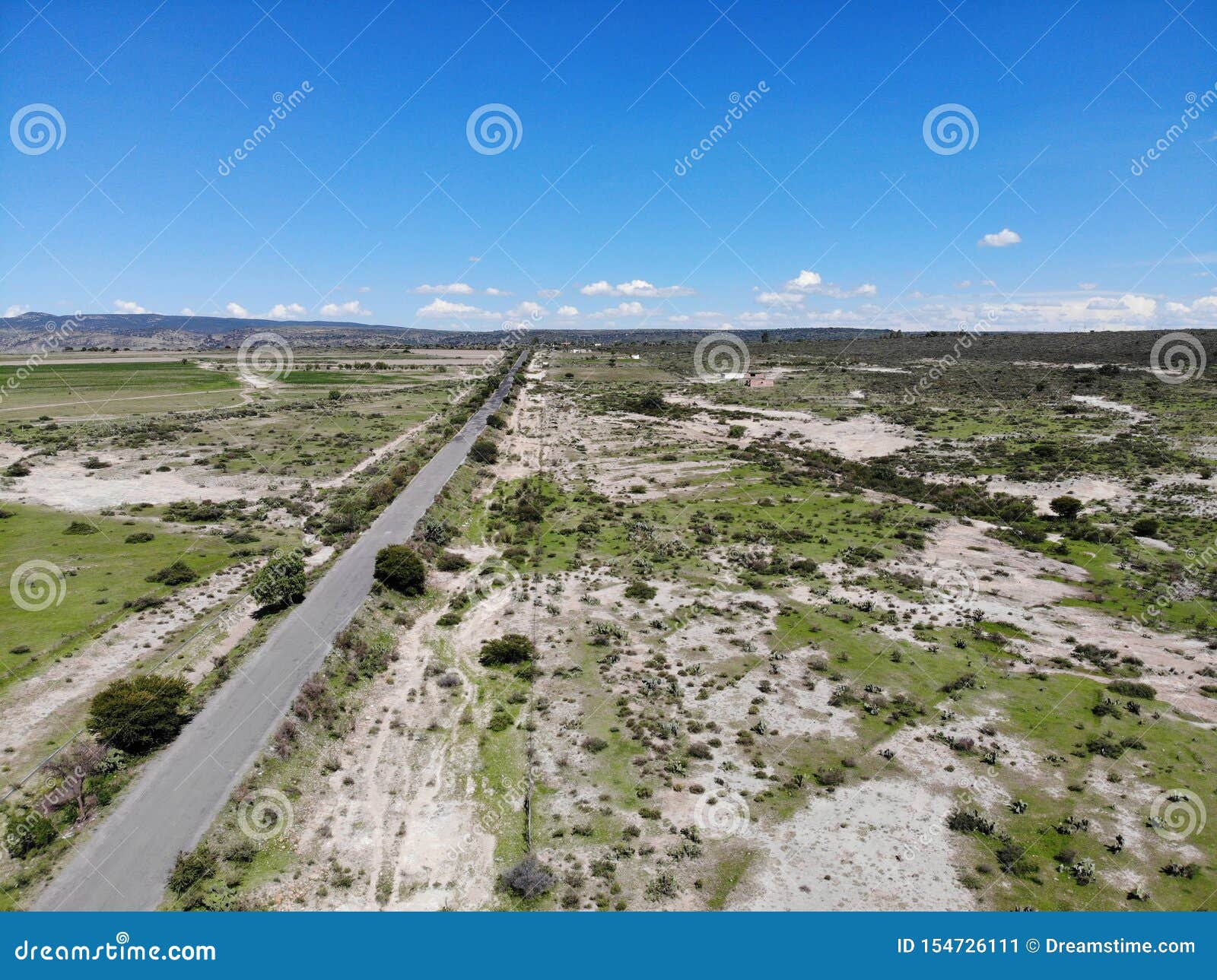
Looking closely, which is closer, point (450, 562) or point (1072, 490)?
point (450, 562)

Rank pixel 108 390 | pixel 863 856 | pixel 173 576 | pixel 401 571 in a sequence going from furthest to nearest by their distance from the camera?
pixel 108 390 → pixel 173 576 → pixel 401 571 → pixel 863 856

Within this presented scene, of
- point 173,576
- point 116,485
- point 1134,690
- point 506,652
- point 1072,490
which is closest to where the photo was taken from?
point 1134,690

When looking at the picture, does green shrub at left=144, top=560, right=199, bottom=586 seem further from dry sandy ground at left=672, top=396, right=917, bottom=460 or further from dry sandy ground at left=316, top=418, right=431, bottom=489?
dry sandy ground at left=672, top=396, right=917, bottom=460

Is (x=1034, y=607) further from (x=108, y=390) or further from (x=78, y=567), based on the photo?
(x=108, y=390)

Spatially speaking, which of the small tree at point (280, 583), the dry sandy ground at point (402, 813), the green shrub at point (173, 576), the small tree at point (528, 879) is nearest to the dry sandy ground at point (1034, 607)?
the small tree at point (528, 879)

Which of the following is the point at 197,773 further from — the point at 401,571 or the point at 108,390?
the point at 108,390

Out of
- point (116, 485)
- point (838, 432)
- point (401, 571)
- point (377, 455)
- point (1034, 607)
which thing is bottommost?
point (401, 571)

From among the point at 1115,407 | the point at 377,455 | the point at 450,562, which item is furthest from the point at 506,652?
the point at 1115,407

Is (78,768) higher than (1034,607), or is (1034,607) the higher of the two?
(1034,607)
